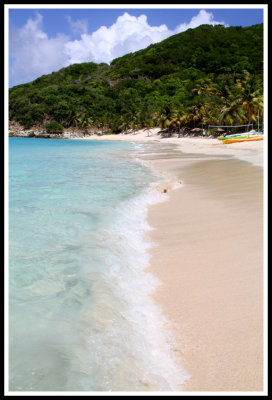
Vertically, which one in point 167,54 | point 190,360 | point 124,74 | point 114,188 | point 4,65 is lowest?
point 190,360

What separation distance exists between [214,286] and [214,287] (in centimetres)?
2

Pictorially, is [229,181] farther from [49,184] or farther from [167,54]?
[167,54]

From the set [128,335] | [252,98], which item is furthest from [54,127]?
[128,335]

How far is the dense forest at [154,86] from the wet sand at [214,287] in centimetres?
4821

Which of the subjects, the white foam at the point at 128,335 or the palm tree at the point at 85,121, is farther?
the palm tree at the point at 85,121

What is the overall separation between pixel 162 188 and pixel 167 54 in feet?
408

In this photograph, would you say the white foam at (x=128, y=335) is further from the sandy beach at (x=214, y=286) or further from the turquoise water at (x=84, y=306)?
the sandy beach at (x=214, y=286)

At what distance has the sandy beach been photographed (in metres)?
2.34

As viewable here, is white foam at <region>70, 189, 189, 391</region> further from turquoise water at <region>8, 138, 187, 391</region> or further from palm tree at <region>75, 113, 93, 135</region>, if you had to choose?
palm tree at <region>75, 113, 93, 135</region>

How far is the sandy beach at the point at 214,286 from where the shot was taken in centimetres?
234

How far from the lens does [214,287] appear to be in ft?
11.3

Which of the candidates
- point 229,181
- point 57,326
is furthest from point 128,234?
point 229,181

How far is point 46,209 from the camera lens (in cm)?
721

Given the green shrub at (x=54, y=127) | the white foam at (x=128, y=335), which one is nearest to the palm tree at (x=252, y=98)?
the white foam at (x=128, y=335)
